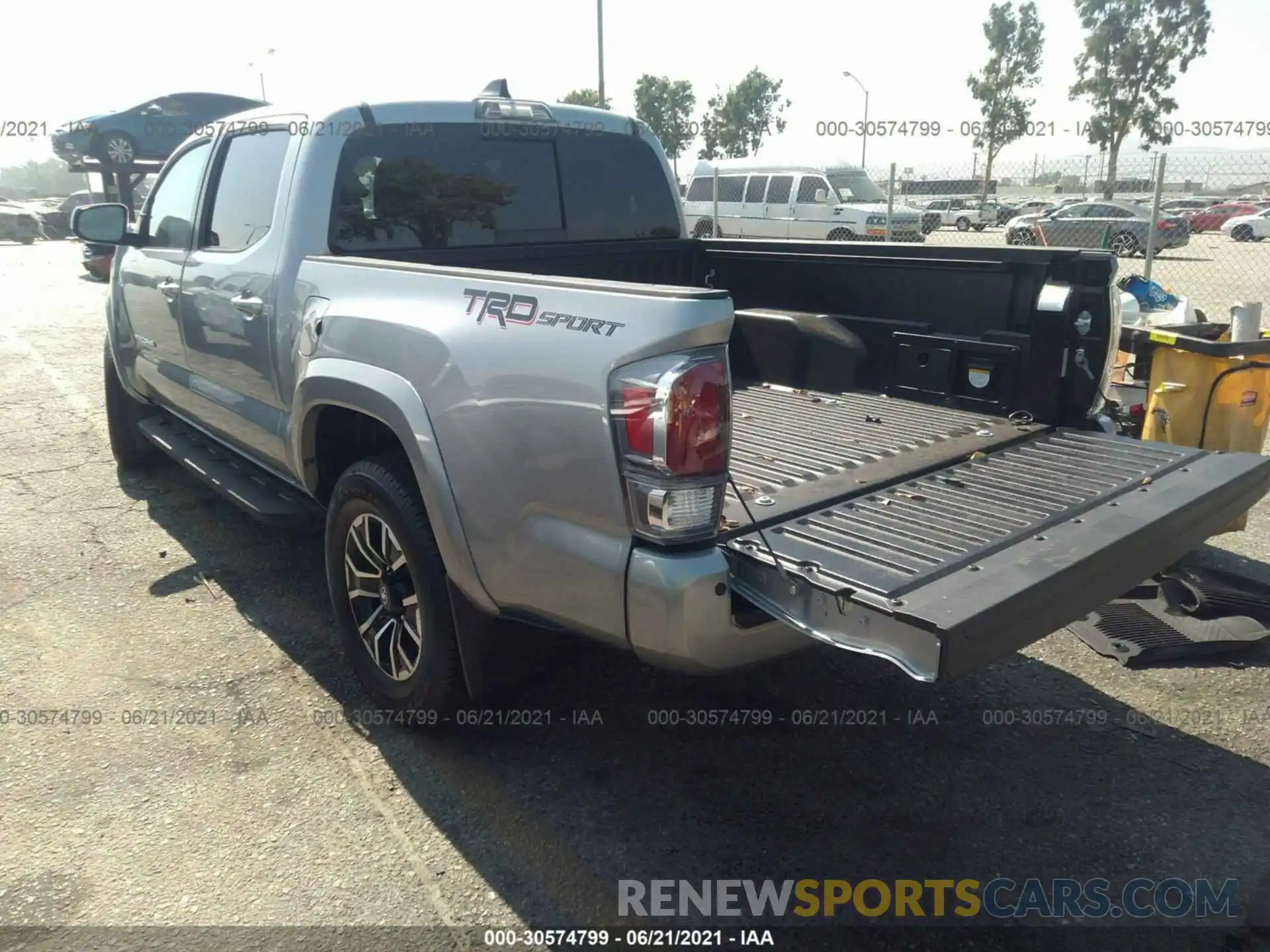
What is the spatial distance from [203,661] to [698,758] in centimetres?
207

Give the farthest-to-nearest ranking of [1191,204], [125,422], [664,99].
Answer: [664,99] → [1191,204] → [125,422]

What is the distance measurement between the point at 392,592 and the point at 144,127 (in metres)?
18.4

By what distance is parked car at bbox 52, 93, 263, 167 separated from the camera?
17375 mm

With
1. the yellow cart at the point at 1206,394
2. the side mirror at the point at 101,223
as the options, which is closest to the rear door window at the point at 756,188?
the yellow cart at the point at 1206,394

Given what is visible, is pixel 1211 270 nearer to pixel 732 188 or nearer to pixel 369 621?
pixel 732 188

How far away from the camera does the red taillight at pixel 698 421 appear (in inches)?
84.7

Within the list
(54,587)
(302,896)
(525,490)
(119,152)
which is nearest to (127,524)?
(54,587)

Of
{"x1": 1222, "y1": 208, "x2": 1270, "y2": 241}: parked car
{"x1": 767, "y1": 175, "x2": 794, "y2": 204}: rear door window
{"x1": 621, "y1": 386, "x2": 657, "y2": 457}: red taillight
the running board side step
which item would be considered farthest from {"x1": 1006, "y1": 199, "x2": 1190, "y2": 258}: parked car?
{"x1": 621, "y1": 386, "x2": 657, "y2": 457}: red taillight

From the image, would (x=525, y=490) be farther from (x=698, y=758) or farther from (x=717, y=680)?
(x=717, y=680)

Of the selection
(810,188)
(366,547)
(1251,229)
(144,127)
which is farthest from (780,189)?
(1251,229)

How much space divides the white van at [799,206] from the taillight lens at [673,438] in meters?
17.0

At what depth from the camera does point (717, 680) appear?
141 inches

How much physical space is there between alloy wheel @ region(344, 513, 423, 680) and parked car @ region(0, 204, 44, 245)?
3984 centimetres

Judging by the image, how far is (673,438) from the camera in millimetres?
2154
